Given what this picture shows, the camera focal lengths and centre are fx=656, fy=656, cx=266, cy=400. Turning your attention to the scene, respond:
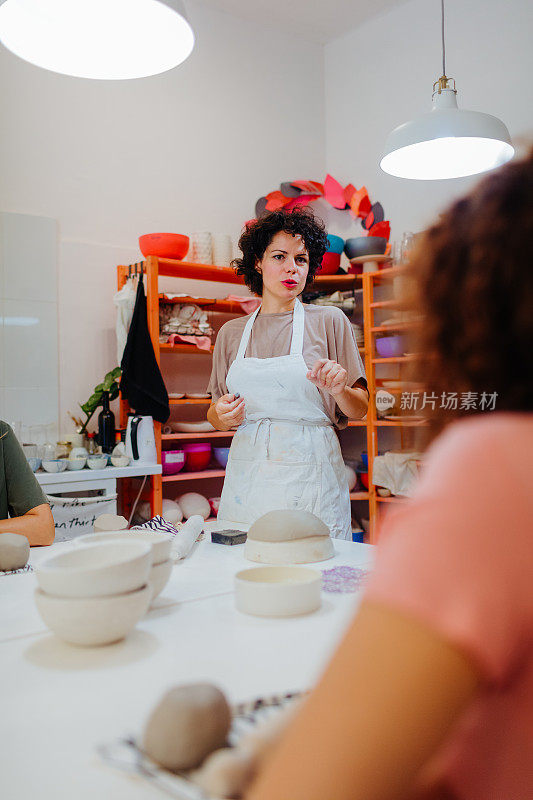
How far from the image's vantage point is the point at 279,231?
2.76 m

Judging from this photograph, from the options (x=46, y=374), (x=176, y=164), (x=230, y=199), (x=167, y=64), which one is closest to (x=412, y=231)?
(x=230, y=199)

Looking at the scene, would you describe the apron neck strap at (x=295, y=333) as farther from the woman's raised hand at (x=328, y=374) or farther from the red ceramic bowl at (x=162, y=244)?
the red ceramic bowl at (x=162, y=244)

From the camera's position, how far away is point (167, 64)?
1930 millimetres

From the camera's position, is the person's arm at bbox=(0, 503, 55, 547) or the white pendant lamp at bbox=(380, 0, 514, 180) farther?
the white pendant lamp at bbox=(380, 0, 514, 180)

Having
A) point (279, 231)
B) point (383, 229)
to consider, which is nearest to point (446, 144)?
point (279, 231)

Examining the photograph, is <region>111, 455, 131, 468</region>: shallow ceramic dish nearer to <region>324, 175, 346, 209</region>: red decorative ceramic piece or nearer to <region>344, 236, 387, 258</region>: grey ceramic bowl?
<region>344, 236, 387, 258</region>: grey ceramic bowl

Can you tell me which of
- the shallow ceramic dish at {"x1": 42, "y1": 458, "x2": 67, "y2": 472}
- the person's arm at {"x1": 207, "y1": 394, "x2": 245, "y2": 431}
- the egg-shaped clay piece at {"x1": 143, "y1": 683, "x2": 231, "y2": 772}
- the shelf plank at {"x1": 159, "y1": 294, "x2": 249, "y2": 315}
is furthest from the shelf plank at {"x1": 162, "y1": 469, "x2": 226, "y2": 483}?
the egg-shaped clay piece at {"x1": 143, "y1": 683, "x2": 231, "y2": 772}

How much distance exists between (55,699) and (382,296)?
159 inches

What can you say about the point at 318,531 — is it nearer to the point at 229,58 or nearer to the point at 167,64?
the point at 167,64

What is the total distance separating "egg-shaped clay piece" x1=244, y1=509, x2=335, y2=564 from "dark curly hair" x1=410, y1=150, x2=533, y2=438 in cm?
90

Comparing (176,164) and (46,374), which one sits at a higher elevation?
(176,164)

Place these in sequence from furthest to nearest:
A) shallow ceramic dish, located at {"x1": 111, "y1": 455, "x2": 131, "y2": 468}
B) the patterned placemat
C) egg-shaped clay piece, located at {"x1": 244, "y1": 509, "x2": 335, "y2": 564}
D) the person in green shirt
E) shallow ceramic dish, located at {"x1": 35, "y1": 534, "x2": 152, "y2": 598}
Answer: shallow ceramic dish, located at {"x1": 111, "y1": 455, "x2": 131, "y2": 468} → the person in green shirt → egg-shaped clay piece, located at {"x1": 244, "y1": 509, "x2": 335, "y2": 564} → the patterned placemat → shallow ceramic dish, located at {"x1": 35, "y1": 534, "x2": 152, "y2": 598}

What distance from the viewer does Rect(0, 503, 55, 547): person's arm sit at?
173 cm

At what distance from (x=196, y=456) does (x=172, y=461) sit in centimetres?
20
